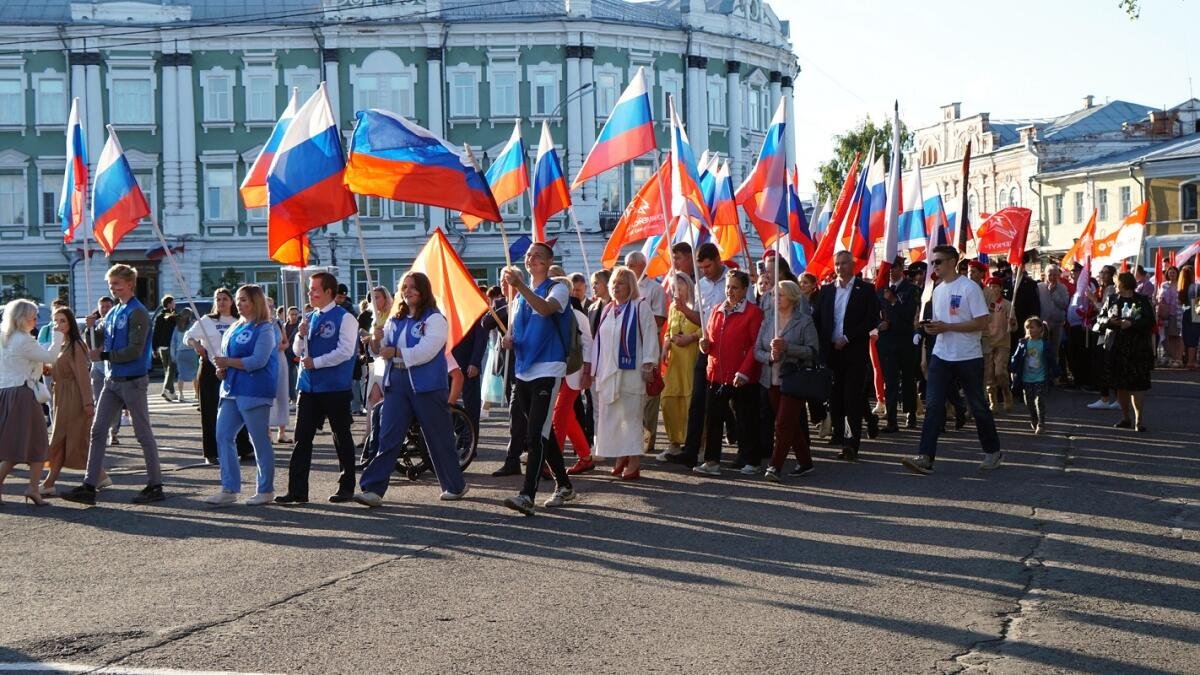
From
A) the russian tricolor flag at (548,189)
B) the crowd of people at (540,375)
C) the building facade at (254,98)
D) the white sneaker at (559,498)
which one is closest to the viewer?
the white sneaker at (559,498)

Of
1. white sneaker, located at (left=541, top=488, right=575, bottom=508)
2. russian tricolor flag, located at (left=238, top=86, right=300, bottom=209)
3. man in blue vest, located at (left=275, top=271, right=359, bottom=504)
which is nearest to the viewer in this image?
white sneaker, located at (left=541, top=488, right=575, bottom=508)

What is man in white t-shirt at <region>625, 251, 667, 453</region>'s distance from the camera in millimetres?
14641

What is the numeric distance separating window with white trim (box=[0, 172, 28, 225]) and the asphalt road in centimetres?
4217

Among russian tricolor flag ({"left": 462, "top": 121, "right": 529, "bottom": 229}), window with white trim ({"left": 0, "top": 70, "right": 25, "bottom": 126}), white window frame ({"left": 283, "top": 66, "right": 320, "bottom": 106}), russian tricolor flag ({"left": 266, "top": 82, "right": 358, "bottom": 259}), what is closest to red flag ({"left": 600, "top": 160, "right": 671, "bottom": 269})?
russian tricolor flag ({"left": 462, "top": 121, "right": 529, "bottom": 229})

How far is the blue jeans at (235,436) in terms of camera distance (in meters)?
11.9

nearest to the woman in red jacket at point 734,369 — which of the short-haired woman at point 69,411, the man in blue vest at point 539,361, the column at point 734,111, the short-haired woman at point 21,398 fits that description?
the man in blue vest at point 539,361

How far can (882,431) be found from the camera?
17.3 m

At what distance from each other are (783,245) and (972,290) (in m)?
10.4

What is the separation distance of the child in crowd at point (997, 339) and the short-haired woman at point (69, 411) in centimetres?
1079

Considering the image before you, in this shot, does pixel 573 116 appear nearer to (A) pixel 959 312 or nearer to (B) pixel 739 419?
(B) pixel 739 419

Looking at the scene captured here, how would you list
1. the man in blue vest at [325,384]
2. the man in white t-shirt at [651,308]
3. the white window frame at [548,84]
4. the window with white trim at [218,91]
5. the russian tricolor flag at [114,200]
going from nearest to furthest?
the man in blue vest at [325,384] < the man in white t-shirt at [651,308] < the russian tricolor flag at [114,200] < the window with white trim at [218,91] < the white window frame at [548,84]

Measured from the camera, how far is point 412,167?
12625mm

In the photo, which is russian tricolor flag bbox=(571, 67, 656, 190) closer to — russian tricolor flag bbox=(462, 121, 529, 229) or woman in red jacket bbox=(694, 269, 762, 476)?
russian tricolor flag bbox=(462, 121, 529, 229)

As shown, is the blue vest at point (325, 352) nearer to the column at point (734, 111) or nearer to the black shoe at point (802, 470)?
the black shoe at point (802, 470)
